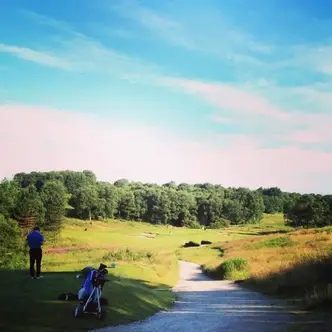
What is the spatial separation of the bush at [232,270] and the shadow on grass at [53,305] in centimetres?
2049

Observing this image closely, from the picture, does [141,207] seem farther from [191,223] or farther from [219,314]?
[219,314]

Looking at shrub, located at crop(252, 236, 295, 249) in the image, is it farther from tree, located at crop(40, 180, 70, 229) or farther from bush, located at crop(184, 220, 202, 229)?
bush, located at crop(184, 220, 202, 229)

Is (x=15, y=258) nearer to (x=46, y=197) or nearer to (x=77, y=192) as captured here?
(x=46, y=197)

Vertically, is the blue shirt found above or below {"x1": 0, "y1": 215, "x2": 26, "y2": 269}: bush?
above

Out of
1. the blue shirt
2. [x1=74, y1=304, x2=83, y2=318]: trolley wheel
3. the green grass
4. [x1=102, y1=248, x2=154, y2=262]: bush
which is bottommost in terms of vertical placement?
[x1=102, y1=248, x2=154, y2=262]: bush

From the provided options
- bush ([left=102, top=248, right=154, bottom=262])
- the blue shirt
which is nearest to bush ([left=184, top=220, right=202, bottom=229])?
bush ([left=102, top=248, right=154, bottom=262])

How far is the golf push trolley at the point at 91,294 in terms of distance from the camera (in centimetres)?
1430

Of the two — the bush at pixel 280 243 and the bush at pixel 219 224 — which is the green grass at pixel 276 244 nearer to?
the bush at pixel 280 243

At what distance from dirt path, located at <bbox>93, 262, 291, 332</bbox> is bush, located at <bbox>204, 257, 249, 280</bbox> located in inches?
269

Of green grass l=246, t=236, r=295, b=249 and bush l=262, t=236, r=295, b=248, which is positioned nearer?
green grass l=246, t=236, r=295, b=249

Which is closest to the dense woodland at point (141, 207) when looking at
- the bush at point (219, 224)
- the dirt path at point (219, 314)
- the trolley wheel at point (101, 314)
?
the bush at point (219, 224)

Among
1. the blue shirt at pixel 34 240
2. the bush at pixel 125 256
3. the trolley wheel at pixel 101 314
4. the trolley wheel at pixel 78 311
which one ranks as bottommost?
the bush at pixel 125 256

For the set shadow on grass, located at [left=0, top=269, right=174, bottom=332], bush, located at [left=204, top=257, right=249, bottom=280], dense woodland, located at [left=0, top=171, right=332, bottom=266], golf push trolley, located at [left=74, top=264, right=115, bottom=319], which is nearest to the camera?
shadow on grass, located at [left=0, top=269, right=174, bottom=332]

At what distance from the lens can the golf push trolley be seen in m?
14.3
